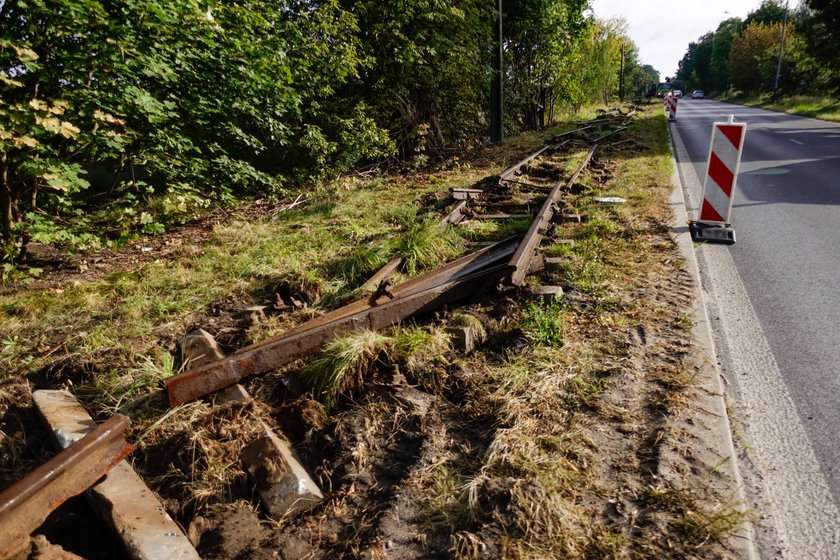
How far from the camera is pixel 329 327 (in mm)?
2963

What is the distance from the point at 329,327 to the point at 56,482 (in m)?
1.50

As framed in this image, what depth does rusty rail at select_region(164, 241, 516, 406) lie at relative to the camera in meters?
2.68

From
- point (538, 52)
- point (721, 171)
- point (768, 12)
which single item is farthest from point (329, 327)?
point (768, 12)

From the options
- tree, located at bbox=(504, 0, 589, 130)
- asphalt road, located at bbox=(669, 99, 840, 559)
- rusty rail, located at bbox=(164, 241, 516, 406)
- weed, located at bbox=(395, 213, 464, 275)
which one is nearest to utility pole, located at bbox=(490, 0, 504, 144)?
tree, located at bbox=(504, 0, 589, 130)

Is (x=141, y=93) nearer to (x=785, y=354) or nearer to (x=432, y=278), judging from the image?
(x=432, y=278)

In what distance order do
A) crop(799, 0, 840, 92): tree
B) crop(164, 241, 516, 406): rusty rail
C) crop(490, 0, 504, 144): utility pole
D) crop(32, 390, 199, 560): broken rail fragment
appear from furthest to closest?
crop(799, 0, 840, 92): tree
crop(490, 0, 504, 144): utility pole
crop(164, 241, 516, 406): rusty rail
crop(32, 390, 199, 560): broken rail fragment

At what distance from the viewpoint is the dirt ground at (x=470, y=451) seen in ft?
5.72

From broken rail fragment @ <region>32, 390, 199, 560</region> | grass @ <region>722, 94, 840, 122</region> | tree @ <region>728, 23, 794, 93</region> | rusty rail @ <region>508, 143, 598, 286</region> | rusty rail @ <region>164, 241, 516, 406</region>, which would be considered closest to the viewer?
broken rail fragment @ <region>32, 390, 199, 560</region>

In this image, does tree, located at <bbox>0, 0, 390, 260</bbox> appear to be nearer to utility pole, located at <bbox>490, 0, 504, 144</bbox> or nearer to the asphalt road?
the asphalt road

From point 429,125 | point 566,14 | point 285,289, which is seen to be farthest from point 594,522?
point 566,14

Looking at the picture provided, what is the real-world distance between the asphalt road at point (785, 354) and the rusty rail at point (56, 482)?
267 centimetres

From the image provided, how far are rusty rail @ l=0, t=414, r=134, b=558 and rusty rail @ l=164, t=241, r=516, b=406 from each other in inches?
19.6

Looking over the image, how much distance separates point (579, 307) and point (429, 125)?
11.0 meters

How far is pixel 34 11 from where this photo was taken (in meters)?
4.24
